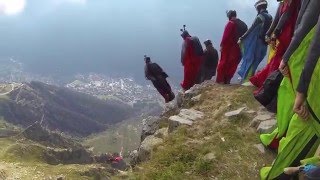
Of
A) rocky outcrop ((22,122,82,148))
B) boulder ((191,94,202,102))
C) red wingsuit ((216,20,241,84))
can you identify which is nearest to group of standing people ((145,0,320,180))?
boulder ((191,94,202,102))

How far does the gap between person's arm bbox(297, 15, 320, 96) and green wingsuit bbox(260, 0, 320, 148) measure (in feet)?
1.50

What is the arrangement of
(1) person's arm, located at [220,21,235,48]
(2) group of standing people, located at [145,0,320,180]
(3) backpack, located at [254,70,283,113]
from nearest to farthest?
1. (2) group of standing people, located at [145,0,320,180]
2. (3) backpack, located at [254,70,283,113]
3. (1) person's arm, located at [220,21,235,48]

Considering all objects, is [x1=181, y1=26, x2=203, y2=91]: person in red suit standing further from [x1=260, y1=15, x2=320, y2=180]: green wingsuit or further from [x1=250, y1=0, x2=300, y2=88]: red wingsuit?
[x1=260, y1=15, x2=320, y2=180]: green wingsuit

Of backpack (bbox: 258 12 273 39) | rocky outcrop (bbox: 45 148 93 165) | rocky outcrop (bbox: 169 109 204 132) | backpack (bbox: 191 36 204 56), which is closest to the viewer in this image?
rocky outcrop (bbox: 169 109 204 132)

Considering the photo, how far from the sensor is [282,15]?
28.7ft

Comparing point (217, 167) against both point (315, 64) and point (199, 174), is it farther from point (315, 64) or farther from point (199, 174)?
point (315, 64)

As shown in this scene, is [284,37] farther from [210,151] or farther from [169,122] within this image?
[169,122]

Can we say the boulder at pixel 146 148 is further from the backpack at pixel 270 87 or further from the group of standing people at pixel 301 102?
the group of standing people at pixel 301 102

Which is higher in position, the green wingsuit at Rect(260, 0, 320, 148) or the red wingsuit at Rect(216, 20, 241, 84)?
the red wingsuit at Rect(216, 20, 241, 84)

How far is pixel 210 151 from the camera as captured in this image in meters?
8.37

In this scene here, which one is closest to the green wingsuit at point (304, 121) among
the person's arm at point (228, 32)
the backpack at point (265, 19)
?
the backpack at point (265, 19)

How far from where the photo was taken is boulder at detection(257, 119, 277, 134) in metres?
8.91

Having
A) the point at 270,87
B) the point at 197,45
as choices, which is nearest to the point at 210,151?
the point at 270,87

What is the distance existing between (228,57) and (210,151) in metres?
6.91
